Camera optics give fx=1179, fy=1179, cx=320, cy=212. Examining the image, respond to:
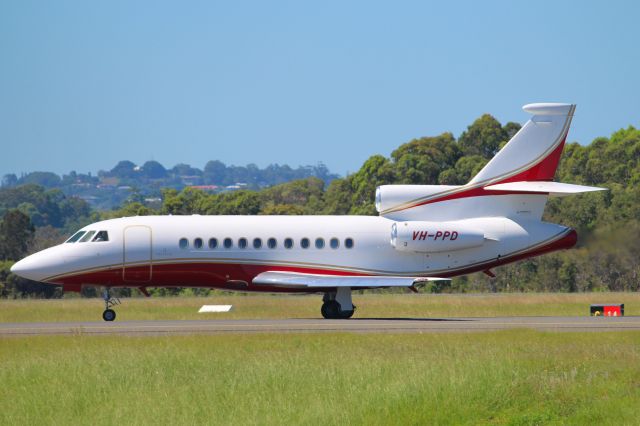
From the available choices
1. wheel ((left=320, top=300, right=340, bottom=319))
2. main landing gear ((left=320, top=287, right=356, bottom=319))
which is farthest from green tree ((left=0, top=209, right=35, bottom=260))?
main landing gear ((left=320, top=287, right=356, bottom=319))

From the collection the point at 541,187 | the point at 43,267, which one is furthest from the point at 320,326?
the point at 43,267

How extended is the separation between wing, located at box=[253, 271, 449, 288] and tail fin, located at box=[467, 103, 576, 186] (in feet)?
14.3

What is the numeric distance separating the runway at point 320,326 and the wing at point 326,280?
4.25 feet

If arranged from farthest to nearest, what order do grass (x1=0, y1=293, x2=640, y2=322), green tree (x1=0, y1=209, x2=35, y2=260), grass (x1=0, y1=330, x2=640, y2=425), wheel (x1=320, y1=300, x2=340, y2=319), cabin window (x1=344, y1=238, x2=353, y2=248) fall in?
green tree (x1=0, y1=209, x2=35, y2=260), grass (x1=0, y1=293, x2=640, y2=322), cabin window (x1=344, y1=238, x2=353, y2=248), wheel (x1=320, y1=300, x2=340, y2=319), grass (x1=0, y1=330, x2=640, y2=425)

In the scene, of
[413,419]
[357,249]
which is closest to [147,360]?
[413,419]

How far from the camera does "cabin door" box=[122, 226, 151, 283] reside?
121 feet

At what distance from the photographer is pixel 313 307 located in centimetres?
4422

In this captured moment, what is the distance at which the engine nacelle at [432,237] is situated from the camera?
37250mm

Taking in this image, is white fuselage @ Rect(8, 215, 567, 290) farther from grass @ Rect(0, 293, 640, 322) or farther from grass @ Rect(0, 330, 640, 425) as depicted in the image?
grass @ Rect(0, 330, 640, 425)

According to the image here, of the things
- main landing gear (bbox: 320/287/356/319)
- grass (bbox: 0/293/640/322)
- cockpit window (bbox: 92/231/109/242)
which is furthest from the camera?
grass (bbox: 0/293/640/322)

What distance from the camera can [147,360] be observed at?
24.3 meters

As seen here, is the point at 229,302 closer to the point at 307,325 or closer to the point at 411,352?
the point at 307,325

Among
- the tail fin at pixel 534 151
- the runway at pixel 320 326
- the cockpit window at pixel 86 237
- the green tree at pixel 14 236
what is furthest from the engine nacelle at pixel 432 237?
the green tree at pixel 14 236

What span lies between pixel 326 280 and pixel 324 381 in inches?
591
